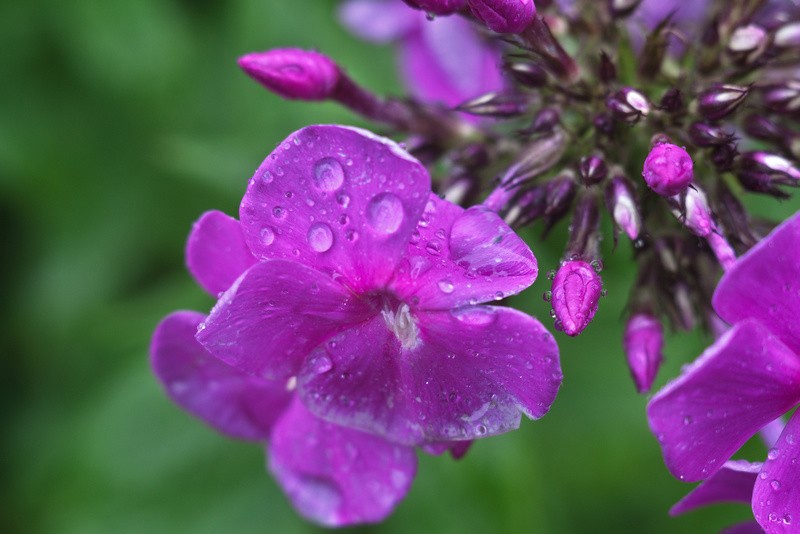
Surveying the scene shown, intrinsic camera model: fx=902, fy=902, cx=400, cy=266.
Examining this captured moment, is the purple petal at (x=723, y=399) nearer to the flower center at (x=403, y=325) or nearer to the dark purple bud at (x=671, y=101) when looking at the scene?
the flower center at (x=403, y=325)

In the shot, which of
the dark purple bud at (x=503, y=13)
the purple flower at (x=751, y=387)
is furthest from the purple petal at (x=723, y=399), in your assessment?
the dark purple bud at (x=503, y=13)

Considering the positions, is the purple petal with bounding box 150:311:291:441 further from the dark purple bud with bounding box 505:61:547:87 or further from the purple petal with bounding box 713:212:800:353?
the purple petal with bounding box 713:212:800:353

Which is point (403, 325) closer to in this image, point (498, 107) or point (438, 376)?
point (438, 376)

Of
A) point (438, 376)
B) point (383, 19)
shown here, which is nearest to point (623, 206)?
point (438, 376)

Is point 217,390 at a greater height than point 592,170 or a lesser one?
lesser

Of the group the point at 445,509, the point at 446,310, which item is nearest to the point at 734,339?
the point at 446,310

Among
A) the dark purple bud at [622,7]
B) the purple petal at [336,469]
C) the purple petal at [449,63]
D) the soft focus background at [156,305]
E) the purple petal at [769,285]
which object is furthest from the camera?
the purple petal at [449,63]
